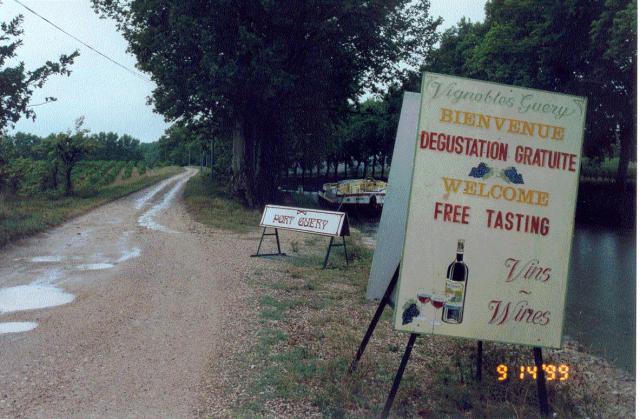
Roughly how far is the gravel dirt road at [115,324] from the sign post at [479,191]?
2186mm

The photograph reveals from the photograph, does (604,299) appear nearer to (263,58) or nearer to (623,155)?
(263,58)

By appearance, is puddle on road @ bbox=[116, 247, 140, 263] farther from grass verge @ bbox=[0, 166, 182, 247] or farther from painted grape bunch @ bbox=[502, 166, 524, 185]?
painted grape bunch @ bbox=[502, 166, 524, 185]

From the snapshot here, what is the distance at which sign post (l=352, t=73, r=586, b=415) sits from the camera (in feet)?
14.6

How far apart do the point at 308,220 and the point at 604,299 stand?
5.94m

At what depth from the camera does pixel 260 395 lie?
5.33m

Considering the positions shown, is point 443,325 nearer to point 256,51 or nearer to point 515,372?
point 515,372

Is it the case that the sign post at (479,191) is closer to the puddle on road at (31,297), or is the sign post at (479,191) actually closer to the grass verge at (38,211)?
the puddle on road at (31,297)

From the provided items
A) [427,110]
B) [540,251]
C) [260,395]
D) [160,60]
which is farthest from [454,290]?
[160,60]

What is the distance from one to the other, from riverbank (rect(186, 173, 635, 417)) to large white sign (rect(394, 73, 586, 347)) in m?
1.13

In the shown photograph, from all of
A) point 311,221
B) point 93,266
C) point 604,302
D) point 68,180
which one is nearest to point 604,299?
point 604,302

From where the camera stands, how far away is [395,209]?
5.48 m

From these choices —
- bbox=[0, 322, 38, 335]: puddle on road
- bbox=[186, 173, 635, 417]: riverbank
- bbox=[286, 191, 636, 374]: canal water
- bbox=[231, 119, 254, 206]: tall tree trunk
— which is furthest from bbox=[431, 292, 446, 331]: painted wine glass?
bbox=[231, 119, 254, 206]: tall tree trunk

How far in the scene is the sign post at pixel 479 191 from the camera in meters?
4.46

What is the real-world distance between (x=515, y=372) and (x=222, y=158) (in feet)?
146
